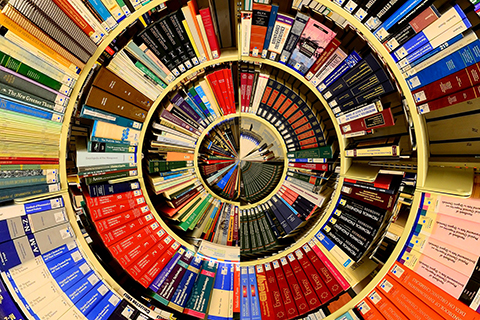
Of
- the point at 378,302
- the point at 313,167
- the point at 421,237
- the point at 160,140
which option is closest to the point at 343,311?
the point at 378,302

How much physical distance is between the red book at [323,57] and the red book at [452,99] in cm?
75

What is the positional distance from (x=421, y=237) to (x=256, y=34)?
2.08 meters

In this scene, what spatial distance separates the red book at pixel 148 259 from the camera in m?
2.11

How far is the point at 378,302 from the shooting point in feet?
6.36

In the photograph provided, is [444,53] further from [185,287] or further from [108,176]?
[185,287]

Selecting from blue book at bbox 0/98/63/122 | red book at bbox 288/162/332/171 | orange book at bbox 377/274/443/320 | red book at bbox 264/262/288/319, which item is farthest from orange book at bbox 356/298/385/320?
blue book at bbox 0/98/63/122

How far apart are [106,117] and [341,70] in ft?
6.38

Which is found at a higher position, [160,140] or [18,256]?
[160,140]

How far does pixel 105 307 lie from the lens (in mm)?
2043

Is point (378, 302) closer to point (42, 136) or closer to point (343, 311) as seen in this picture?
point (343, 311)

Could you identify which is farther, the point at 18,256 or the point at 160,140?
the point at 160,140

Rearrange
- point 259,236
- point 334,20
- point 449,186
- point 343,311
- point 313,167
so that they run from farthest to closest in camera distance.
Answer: point 259,236
point 313,167
point 343,311
point 334,20
point 449,186

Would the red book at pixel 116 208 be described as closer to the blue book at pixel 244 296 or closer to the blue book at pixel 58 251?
the blue book at pixel 58 251

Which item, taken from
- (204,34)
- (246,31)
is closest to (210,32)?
(204,34)
